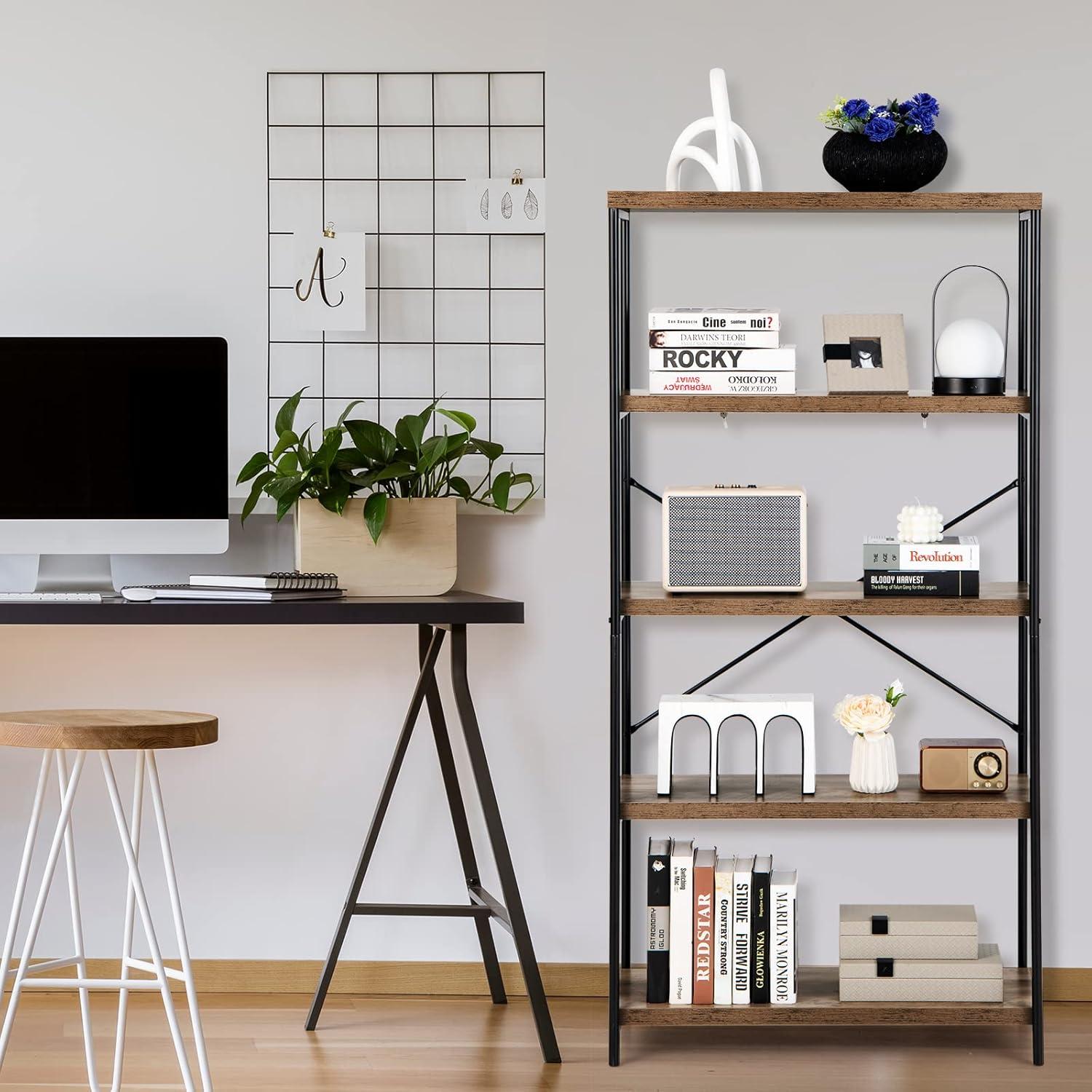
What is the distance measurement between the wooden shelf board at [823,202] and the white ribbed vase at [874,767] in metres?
1.01

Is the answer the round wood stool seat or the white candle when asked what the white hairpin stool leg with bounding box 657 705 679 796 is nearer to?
the white candle

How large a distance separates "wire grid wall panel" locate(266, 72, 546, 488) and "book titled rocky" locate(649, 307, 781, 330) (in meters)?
0.46

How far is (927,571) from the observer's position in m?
2.45

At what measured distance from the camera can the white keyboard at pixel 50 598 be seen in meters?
2.29

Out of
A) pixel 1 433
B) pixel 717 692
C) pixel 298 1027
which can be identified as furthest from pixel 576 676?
pixel 1 433

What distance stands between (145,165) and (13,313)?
0.43 metres

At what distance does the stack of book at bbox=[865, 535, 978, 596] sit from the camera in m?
2.45

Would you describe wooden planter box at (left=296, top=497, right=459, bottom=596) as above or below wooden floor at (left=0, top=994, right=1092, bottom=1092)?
above

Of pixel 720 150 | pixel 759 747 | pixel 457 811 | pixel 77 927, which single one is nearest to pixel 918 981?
pixel 759 747

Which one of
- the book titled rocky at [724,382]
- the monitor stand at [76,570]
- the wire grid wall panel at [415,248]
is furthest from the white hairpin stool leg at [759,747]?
the monitor stand at [76,570]

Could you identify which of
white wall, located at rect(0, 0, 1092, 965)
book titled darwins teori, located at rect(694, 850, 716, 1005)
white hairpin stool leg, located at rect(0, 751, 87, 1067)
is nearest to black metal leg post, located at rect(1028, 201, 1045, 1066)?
white wall, located at rect(0, 0, 1092, 965)

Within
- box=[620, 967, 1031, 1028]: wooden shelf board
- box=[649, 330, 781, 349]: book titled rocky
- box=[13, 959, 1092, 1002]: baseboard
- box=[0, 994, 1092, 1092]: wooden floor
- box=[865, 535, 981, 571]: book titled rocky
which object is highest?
box=[649, 330, 781, 349]: book titled rocky

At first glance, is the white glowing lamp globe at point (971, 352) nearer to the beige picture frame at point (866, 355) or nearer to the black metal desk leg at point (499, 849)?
the beige picture frame at point (866, 355)

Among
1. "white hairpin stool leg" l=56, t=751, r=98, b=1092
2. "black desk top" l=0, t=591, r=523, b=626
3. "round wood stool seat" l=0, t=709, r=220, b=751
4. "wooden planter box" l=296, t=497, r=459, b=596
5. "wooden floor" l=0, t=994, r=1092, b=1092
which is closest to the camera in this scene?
"round wood stool seat" l=0, t=709, r=220, b=751
